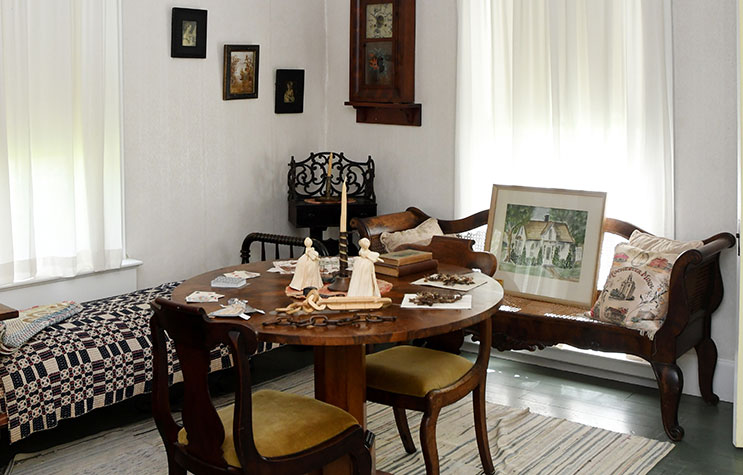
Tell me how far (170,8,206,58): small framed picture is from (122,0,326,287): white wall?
0.15 ft

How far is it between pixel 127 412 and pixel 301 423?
186 cm

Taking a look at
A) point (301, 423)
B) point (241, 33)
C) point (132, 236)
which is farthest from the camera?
point (241, 33)

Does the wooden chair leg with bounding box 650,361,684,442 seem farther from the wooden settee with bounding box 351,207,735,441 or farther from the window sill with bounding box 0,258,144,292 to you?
the window sill with bounding box 0,258,144,292

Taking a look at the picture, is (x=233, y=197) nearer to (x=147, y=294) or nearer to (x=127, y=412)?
(x=147, y=294)

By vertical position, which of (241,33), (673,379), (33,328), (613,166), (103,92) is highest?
(241,33)

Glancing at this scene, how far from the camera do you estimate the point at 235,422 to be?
252 centimetres

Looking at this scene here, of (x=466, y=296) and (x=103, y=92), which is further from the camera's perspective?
(x=103, y=92)

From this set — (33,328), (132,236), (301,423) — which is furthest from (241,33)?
(301,423)

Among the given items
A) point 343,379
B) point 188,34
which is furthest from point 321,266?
point 188,34

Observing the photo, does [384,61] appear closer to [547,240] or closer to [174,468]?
[547,240]

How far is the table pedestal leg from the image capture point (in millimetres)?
3053

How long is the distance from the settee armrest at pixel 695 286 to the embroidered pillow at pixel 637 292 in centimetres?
9

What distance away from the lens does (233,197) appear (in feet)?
18.0

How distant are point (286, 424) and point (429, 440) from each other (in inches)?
26.7
